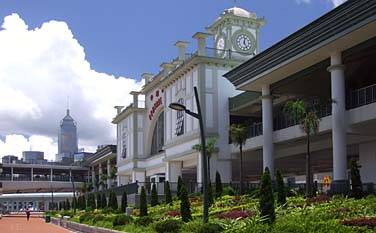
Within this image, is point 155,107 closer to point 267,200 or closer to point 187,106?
point 187,106

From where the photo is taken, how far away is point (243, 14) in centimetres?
5631

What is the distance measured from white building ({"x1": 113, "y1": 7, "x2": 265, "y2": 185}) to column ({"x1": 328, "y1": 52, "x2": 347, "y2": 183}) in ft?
56.7

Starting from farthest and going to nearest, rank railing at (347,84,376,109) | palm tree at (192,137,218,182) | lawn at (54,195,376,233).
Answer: palm tree at (192,137,218,182), railing at (347,84,376,109), lawn at (54,195,376,233)

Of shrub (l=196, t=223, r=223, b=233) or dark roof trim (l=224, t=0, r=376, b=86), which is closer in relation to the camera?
shrub (l=196, t=223, r=223, b=233)

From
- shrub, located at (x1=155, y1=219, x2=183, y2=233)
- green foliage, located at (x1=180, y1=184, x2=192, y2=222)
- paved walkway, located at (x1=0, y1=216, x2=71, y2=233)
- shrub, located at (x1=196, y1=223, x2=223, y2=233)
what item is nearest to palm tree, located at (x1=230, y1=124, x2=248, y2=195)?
paved walkway, located at (x1=0, y1=216, x2=71, y2=233)

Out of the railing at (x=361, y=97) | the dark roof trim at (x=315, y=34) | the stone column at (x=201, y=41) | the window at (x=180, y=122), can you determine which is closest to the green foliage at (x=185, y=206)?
the dark roof trim at (x=315, y=34)

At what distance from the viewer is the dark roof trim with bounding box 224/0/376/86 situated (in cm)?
2715

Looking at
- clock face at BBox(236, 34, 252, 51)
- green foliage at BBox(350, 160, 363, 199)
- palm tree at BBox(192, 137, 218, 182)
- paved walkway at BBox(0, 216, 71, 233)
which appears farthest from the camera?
clock face at BBox(236, 34, 252, 51)

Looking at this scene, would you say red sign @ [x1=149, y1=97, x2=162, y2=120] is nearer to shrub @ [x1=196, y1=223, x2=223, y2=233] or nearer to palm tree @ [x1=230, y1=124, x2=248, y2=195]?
palm tree @ [x1=230, y1=124, x2=248, y2=195]

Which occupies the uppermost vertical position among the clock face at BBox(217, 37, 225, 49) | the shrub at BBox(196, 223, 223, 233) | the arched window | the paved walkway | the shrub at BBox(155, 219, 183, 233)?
the clock face at BBox(217, 37, 225, 49)

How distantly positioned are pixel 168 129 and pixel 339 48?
2731cm

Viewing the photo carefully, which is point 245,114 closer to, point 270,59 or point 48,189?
point 270,59

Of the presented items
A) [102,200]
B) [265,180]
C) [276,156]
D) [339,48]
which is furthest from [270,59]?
[102,200]

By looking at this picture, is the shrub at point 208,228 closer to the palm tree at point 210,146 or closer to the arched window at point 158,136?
the palm tree at point 210,146
